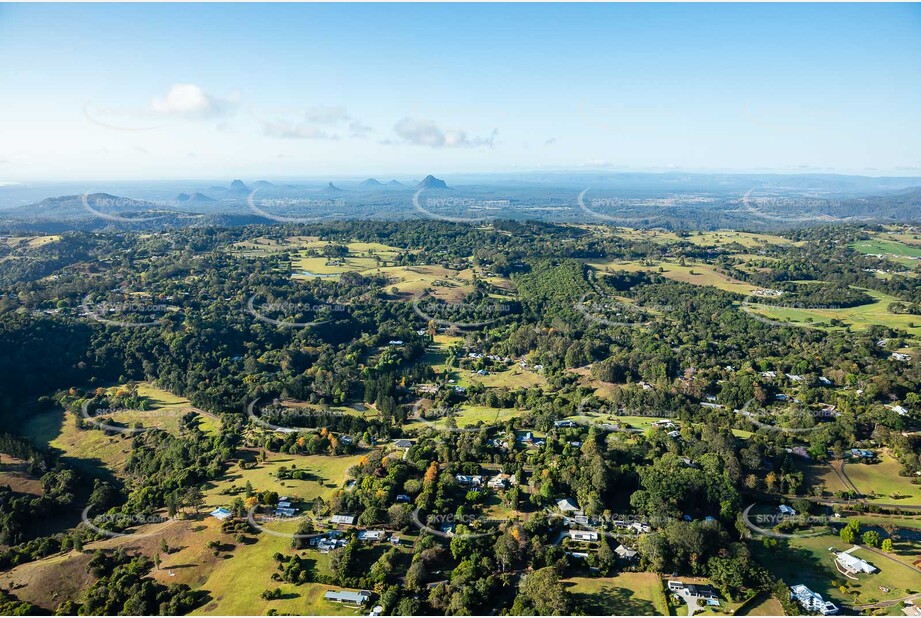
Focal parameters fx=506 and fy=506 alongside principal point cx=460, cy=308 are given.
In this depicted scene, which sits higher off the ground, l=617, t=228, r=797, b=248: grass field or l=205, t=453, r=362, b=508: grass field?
l=617, t=228, r=797, b=248: grass field

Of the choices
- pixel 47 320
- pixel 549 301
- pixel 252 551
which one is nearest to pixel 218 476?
pixel 252 551

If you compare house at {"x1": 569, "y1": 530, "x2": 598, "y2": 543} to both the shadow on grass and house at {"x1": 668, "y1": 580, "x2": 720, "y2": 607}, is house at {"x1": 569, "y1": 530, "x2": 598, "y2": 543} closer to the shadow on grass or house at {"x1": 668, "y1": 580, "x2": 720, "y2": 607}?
the shadow on grass

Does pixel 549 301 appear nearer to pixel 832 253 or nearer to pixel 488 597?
pixel 488 597

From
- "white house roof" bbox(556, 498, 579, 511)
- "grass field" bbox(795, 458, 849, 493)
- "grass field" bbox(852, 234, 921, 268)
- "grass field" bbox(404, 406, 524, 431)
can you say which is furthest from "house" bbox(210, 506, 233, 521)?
"grass field" bbox(852, 234, 921, 268)

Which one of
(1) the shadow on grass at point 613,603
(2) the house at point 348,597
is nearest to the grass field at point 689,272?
(1) the shadow on grass at point 613,603

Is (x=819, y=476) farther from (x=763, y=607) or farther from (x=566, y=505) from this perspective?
(x=566, y=505)

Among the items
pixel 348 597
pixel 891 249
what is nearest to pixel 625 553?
pixel 348 597
